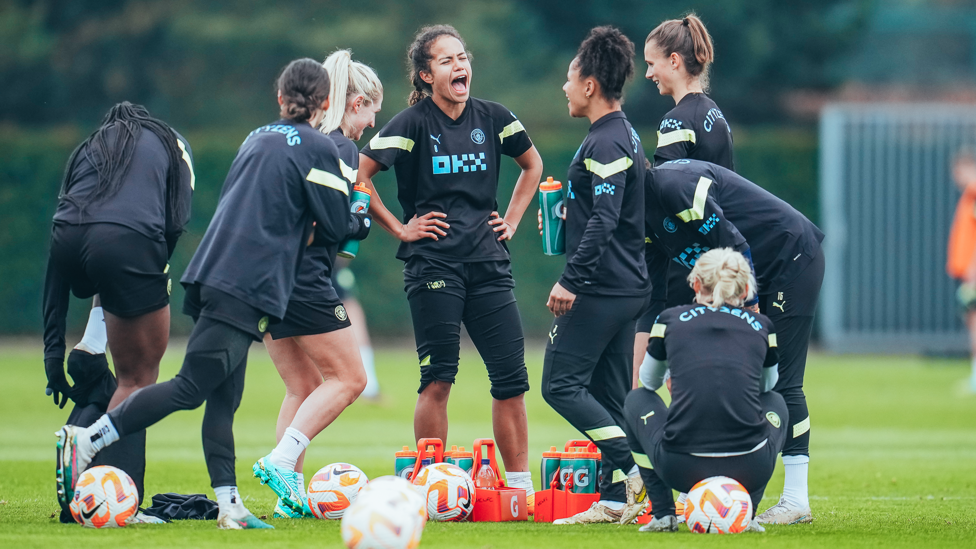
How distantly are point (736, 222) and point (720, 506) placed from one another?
1550mm

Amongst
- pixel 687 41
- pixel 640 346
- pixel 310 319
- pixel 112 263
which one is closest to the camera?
pixel 112 263

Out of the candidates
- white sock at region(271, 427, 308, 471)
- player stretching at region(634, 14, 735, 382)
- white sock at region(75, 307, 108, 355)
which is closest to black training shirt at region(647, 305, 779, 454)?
player stretching at region(634, 14, 735, 382)

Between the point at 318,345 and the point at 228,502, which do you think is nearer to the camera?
the point at 228,502

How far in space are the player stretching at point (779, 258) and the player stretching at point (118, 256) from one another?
2.43 m

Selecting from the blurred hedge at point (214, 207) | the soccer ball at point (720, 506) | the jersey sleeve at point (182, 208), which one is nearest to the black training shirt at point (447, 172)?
the jersey sleeve at point (182, 208)

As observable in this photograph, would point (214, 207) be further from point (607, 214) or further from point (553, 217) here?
point (607, 214)

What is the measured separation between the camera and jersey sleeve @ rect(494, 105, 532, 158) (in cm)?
650

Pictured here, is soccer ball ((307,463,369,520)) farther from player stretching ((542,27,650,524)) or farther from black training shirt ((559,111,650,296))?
black training shirt ((559,111,650,296))

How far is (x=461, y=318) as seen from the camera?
6.30 meters

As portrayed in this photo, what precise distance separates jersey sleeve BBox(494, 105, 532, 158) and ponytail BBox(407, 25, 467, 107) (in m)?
0.42

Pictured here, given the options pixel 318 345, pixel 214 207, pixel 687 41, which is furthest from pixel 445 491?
pixel 214 207

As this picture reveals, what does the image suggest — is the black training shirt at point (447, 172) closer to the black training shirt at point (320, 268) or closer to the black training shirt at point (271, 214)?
the black training shirt at point (320, 268)

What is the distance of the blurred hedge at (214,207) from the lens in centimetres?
1995

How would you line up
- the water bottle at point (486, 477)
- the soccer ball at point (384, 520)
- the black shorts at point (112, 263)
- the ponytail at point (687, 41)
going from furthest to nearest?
the ponytail at point (687, 41) < the water bottle at point (486, 477) < the black shorts at point (112, 263) < the soccer ball at point (384, 520)
